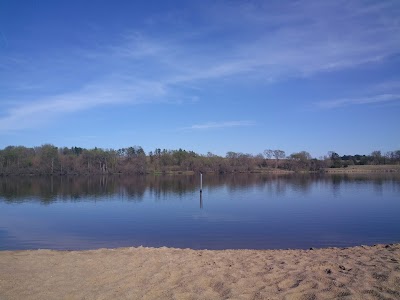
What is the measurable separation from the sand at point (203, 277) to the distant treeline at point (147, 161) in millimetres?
139422

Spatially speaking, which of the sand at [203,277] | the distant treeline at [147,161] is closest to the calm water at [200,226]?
the sand at [203,277]

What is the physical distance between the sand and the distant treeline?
139422mm

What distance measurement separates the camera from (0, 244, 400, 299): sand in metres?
6.81

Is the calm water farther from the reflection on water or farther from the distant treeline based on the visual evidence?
the distant treeline

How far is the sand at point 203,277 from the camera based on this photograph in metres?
6.81

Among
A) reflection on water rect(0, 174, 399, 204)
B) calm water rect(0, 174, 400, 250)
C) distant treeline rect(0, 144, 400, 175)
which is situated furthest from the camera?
distant treeline rect(0, 144, 400, 175)

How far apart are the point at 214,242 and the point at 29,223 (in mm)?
15703

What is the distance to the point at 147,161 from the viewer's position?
156 metres

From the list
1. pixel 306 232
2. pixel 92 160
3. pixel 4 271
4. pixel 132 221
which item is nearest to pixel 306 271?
pixel 4 271

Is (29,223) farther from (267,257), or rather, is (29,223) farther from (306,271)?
(306,271)

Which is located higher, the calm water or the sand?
the sand

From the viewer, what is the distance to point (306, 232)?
21.5 meters

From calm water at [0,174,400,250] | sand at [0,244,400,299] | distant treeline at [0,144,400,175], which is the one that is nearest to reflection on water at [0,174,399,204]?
calm water at [0,174,400,250]

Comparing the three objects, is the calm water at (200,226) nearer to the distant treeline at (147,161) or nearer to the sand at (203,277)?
the sand at (203,277)
